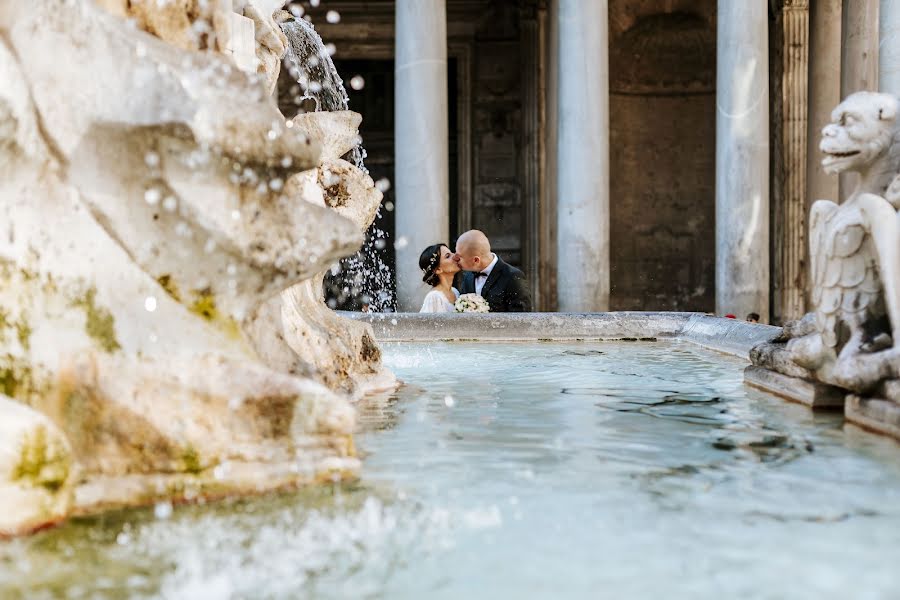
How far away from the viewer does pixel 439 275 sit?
25.7 feet

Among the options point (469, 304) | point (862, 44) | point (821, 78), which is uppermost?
point (862, 44)

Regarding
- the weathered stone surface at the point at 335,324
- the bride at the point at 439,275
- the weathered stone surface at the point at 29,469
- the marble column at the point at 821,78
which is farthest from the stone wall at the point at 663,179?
the weathered stone surface at the point at 29,469

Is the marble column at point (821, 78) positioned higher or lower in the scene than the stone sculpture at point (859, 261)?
higher

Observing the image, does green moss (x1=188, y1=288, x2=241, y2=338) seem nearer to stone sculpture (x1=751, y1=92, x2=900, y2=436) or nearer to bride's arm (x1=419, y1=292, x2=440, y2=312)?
stone sculpture (x1=751, y1=92, x2=900, y2=436)

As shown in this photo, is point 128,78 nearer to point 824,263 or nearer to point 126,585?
point 126,585

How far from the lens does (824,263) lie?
3.71 m

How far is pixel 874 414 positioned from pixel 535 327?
4447 millimetres

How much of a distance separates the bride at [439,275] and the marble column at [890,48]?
4721mm

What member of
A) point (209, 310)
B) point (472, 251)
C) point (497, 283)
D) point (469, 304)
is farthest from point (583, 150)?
point (209, 310)

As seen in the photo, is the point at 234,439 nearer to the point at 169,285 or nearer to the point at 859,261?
the point at 169,285

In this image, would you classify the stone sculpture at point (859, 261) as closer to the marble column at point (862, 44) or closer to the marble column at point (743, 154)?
the marble column at point (743, 154)

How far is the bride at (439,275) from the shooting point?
24.6 feet

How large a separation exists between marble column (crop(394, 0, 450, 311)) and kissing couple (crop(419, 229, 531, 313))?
14.7 ft

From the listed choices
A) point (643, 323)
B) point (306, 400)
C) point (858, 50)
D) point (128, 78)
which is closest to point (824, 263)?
point (306, 400)
